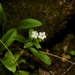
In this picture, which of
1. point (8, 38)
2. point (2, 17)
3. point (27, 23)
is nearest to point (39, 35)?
point (27, 23)

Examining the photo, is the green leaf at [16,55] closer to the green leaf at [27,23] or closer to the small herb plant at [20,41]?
the small herb plant at [20,41]

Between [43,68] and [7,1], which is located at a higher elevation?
[7,1]

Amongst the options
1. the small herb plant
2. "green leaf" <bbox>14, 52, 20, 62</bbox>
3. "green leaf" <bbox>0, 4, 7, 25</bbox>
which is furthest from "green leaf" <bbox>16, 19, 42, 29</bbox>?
"green leaf" <bbox>14, 52, 20, 62</bbox>

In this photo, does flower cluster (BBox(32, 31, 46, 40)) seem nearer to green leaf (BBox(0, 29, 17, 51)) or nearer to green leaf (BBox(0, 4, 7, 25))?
green leaf (BBox(0, 29, 17, 51))

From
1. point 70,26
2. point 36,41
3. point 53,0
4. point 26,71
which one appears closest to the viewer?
point 36,41

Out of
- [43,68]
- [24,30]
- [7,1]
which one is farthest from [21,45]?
[7,1]

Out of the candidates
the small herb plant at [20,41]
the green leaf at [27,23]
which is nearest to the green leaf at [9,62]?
the small herb plant at [20,41]

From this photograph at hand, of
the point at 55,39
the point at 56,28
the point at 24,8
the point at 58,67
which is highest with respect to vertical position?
the point at 24,8

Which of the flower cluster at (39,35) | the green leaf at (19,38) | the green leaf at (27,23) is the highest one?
the green leaf at (27,23)

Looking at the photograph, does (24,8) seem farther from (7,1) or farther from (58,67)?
(58,67)
